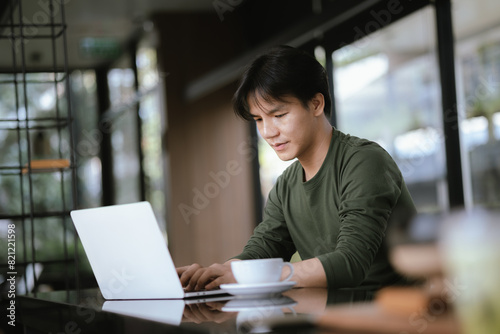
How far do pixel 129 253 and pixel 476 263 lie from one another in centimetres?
117

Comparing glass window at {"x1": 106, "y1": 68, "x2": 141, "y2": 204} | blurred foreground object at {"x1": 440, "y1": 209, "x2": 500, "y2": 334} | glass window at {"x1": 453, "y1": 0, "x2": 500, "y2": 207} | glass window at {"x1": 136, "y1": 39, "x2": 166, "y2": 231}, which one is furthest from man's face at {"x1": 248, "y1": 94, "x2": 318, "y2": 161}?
glass window at {"x1": 106, "y1": 68, "x2": 141, "y2": 204}

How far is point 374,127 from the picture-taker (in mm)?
5000

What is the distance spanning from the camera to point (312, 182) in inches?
77.2

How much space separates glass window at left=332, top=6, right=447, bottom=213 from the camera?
426 cm

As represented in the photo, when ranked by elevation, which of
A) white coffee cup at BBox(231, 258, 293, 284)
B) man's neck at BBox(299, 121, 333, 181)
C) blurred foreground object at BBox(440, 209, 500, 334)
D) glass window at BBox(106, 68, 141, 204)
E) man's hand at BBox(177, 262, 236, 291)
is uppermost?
glass window at BBox(106, 68, 141, 204)

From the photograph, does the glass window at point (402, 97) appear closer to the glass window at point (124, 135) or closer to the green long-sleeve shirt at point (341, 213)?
the green long-sleeve shirt at point (341, 213)

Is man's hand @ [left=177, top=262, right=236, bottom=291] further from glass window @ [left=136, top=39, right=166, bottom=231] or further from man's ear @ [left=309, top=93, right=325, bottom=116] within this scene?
glass window @ [left=136, top=39, right=166, bottom=231]

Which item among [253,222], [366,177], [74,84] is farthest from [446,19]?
[74,84]

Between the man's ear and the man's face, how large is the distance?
0.01m

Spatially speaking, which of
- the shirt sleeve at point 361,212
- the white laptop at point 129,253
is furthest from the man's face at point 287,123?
the white laptop at point 129,253

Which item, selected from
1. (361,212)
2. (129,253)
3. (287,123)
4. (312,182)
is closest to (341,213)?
(361,212)

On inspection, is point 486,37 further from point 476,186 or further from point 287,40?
point 287,40

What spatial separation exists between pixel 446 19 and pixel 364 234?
264cm

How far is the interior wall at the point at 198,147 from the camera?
7152 mm
